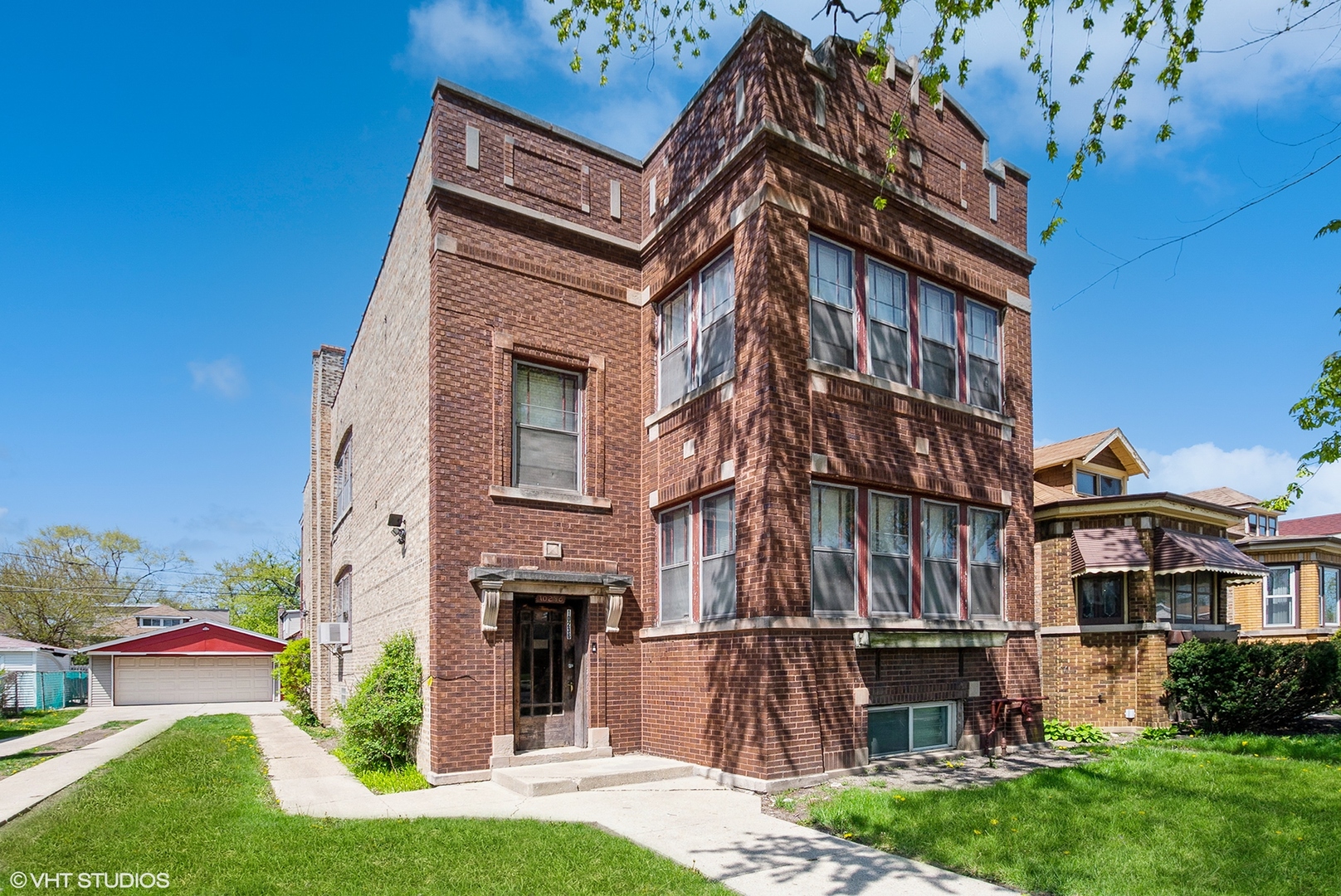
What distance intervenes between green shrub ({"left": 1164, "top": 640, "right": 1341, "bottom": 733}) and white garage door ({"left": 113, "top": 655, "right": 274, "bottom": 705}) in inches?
1456

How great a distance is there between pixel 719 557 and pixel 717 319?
3060mm

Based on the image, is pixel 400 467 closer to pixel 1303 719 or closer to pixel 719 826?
pixel 719 826

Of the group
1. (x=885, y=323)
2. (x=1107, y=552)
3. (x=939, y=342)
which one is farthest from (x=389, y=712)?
(x=1107, y=552)

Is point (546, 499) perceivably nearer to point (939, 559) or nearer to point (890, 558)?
point (890, 558)

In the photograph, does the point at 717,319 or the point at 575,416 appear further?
the point at 575,416

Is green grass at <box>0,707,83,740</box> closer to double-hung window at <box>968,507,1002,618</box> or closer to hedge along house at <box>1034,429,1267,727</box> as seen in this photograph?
double-hung window at <box>968,507,1002,618</box>

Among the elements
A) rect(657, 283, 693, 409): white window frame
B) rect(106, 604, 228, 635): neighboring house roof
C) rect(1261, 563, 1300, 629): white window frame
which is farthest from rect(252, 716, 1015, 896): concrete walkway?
rect(106, 604, 228, 635): neighboring house roof

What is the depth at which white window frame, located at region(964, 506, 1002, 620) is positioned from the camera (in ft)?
39.6

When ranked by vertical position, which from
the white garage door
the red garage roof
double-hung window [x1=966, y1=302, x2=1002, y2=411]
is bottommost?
the white garage door

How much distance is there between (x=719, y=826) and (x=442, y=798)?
10.9ft

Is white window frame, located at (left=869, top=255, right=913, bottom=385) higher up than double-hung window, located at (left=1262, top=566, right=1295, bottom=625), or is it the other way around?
white window frame, located at (left=869, top=255, right=913, bottom=385)

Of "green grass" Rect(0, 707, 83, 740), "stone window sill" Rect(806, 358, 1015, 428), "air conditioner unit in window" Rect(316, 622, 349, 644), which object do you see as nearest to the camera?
"stone window sill" Rect(806, 358, 1015, 428)

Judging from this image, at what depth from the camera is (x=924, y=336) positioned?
1215cm

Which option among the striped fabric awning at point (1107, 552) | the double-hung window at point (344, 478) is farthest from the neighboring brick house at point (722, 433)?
the double-hung window at point (344, 478)
